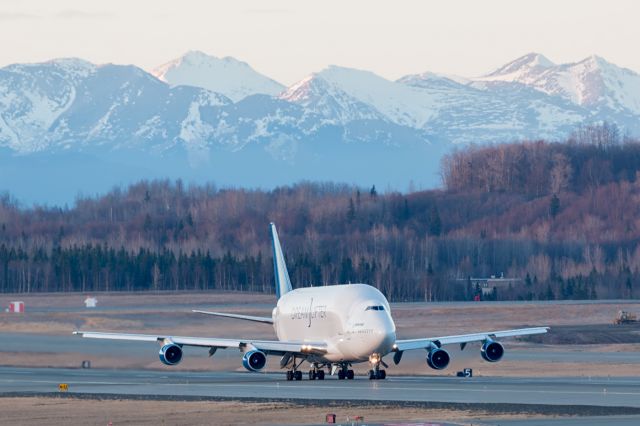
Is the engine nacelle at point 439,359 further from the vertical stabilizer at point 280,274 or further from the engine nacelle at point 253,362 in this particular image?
the vertical stabilizer at point 280,274

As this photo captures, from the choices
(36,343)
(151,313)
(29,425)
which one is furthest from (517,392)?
(151,313)

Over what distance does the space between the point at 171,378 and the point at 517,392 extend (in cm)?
2072

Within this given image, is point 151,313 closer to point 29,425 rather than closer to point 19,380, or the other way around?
point 19,380

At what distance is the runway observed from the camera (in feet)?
174

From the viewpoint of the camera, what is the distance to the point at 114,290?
17338 cm

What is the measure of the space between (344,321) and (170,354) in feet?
25.4

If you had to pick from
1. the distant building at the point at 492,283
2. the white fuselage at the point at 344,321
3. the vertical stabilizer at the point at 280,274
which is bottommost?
the white fuselage at the point at 344,321

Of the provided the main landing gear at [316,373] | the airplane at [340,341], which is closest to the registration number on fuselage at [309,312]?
the airplane at [340,341]

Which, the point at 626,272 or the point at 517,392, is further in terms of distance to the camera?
the point at 626,272

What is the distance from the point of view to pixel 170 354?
67.2 meters

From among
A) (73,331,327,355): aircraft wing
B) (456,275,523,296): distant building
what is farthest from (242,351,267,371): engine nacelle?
(456,275,523,296): distant building

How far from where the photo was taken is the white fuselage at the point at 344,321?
64.4 meters

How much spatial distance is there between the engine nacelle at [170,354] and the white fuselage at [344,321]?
587 cm

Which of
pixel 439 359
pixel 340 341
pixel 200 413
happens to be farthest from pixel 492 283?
pixel 200 413
